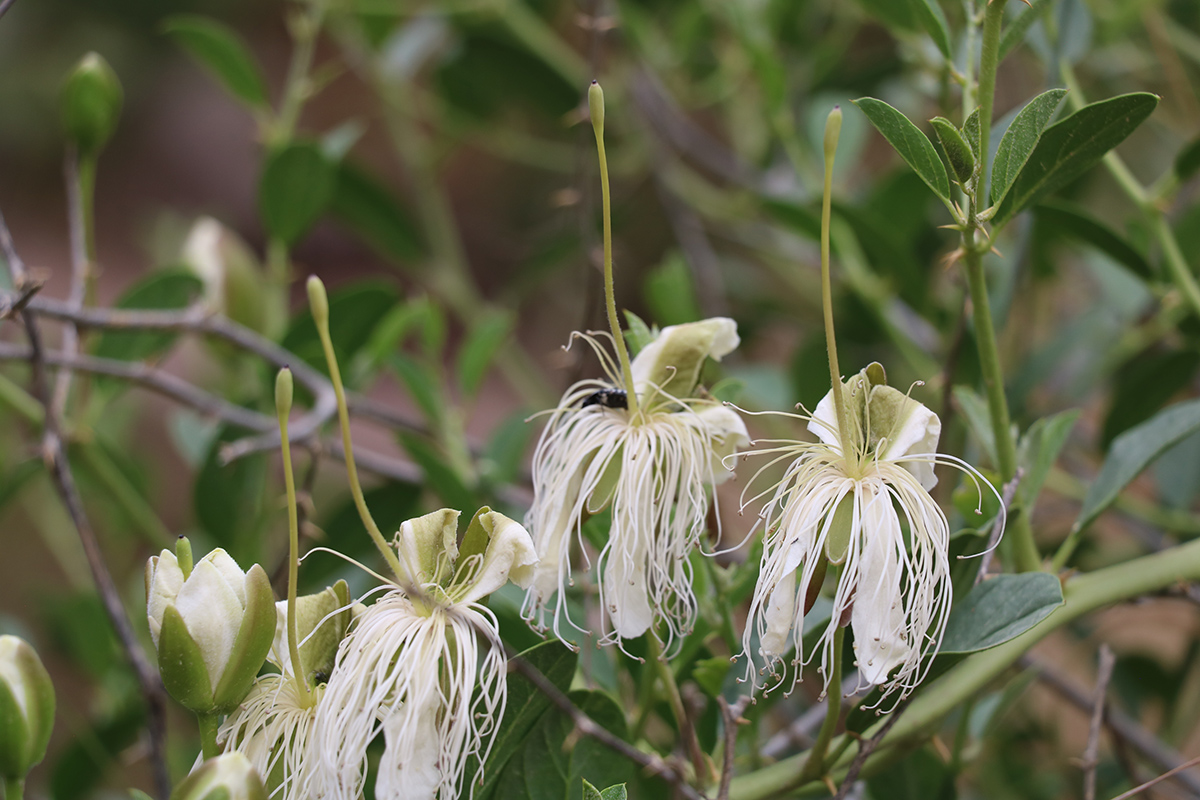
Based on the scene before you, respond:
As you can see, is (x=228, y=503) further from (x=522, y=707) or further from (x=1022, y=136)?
(x=1022, y=136)

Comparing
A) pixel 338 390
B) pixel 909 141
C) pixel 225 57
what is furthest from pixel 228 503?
pixel 909 141

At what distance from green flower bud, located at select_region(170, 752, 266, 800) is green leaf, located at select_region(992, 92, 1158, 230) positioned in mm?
377

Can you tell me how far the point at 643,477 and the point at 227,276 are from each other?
2.07 ft

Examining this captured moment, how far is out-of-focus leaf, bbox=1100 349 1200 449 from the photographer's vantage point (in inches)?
28.2

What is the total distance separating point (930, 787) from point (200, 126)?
4.26m

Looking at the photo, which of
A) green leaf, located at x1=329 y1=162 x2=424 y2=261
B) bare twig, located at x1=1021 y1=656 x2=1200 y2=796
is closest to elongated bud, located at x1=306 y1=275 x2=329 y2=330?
bare twig, located at x1=1021 y1=656 x2=1200 y2=796

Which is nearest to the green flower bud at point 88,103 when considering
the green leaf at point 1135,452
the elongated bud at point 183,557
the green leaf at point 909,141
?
the elongated bud at point 183,557

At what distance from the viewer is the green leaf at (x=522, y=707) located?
400 millimetres

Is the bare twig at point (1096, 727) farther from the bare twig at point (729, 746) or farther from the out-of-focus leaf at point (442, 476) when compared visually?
the out-of-focus leaf at point (442, 476)

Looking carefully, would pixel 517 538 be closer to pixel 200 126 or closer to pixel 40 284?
pixel 40 284

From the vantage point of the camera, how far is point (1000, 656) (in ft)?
1.51

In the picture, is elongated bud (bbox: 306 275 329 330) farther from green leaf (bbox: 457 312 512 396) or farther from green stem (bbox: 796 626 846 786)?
green leaf (bbox: 457 312 512 396)

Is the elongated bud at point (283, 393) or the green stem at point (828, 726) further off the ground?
the elongated bud at point (283, 393)

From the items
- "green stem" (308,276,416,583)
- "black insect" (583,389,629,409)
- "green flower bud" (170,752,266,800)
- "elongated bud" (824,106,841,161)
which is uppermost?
"elongated bud" (824,106,841,161)
